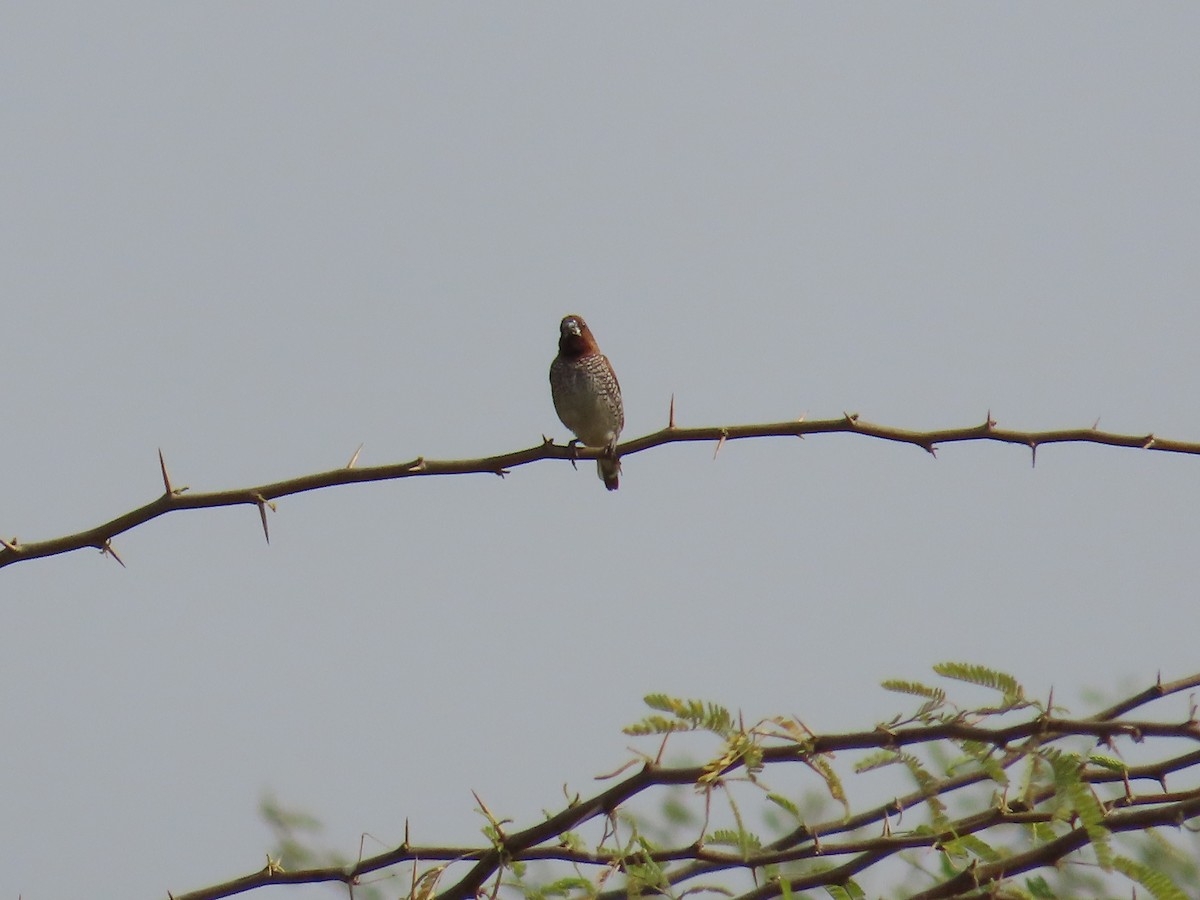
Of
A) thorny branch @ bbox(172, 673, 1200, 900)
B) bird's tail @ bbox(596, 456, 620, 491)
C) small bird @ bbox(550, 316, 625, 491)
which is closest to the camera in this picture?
thorny branch @ bbox(172, 673, 1200, 900)

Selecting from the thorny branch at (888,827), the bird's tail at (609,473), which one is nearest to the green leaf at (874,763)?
the thorny branch at (888,827)

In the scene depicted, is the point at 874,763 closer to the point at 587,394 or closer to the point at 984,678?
the point at 984,678

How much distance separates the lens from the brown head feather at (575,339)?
35.7 ft

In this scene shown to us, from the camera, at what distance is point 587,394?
10.4m

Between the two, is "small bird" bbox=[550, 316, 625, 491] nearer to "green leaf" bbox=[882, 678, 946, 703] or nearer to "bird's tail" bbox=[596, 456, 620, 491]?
"bird's tail" bbox=[596, 456, 620, 491]

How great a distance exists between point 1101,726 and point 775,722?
0.68 m

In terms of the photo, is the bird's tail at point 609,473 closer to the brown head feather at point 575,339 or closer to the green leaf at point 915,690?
the brown head feather at point 575,339

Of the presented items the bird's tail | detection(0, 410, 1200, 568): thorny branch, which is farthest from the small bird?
detection(0, 410, 1200, 568): thorny branch

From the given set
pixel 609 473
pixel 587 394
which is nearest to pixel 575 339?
pixel 587 394

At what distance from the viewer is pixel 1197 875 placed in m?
3.20

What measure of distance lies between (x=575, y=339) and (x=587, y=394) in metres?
0.66

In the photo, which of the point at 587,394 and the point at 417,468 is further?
the point at 587,394

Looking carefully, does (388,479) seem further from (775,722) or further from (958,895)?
(958,895)

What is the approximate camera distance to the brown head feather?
10.9 m
